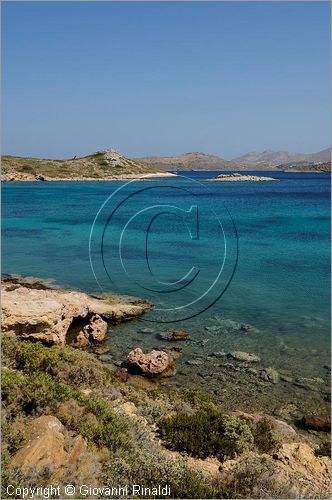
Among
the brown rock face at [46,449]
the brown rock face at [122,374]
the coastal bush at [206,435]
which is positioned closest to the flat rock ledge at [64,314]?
the brown rock face at [122,374]

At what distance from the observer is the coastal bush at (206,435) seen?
718cm

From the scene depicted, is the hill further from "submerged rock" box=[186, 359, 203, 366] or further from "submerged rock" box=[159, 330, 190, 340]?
"submerged rock" box=[186, 359, 203, 366]

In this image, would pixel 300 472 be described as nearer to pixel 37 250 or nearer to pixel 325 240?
pixel 37 250

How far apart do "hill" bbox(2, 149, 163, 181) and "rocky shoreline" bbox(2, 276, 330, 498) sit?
101028mm

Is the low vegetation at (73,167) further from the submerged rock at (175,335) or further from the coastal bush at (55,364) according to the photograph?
the coastal bush at (55,364)

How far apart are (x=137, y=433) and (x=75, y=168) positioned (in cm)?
12767

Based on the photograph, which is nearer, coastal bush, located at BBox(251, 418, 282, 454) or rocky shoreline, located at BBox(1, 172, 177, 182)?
coastal bush, located at BBox(251, 418, 282, 454)

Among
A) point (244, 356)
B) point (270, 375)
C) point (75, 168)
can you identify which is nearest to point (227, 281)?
point (244, 356)

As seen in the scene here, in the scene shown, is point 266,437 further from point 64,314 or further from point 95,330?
point 64,314

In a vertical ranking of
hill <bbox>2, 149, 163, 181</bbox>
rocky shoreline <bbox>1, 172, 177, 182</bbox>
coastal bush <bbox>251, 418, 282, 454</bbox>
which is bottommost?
coastal bush <bbox>251, 418, 282, 454</bbox>

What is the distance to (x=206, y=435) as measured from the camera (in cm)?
748

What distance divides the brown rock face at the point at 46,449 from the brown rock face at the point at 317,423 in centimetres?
600

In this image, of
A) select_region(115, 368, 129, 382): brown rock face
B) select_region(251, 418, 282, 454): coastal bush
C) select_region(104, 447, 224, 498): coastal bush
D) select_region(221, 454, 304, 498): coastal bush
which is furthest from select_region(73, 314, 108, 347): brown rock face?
select_region(221, 454, 304, 498): coastal bush

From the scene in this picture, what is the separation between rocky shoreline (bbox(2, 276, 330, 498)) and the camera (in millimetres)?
5617
